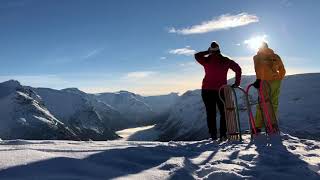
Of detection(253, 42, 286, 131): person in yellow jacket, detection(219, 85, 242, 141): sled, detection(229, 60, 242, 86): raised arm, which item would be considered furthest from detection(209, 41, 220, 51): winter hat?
detection(253, 42, 286, 131): person in yellow jacket

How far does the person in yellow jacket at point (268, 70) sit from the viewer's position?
14602 mm

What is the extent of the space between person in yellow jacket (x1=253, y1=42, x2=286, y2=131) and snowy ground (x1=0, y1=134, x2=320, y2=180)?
12.5ft

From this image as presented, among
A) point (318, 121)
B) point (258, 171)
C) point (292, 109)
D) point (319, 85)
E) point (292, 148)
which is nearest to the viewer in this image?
point (258, 171)

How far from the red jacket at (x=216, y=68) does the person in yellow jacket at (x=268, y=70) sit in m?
0.87

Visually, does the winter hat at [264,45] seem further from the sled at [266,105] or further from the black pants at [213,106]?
the black pants at [213,106]

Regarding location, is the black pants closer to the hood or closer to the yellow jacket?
the yellow jacket

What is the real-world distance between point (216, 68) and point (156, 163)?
6.15 m

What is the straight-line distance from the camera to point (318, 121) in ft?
375

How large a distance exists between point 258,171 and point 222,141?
5.60 m

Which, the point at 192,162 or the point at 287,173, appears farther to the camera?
the point at 192,162

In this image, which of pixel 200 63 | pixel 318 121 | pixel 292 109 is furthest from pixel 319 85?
pixel 200 63

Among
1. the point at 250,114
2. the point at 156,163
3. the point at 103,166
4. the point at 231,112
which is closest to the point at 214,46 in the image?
the point at 231,112

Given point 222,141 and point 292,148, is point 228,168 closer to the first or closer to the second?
point 292,148

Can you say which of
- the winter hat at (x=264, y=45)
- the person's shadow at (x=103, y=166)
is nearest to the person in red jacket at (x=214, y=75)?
the winter hat at (x=264, y=45)
